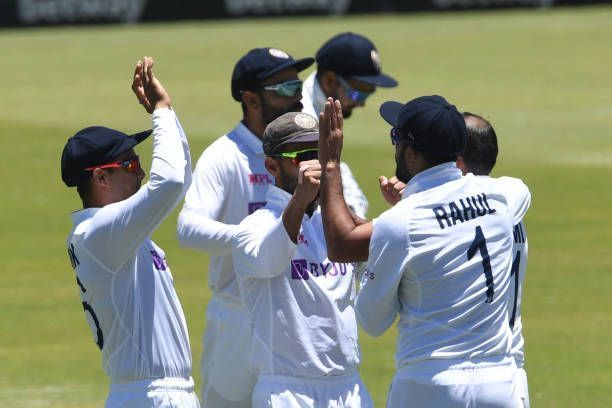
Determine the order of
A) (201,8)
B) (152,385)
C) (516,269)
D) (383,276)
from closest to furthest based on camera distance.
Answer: (383,276), (152,385), (516,269), (201,8)

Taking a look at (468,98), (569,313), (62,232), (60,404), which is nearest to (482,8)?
(468,98)

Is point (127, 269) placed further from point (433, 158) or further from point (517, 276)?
point (517, 276)

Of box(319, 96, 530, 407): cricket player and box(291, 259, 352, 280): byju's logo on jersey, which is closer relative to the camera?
box(319, 96, 530, 407): cricket player

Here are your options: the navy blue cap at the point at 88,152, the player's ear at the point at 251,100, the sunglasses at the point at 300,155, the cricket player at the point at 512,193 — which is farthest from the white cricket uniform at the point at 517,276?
the player's ear at the point at 251,100

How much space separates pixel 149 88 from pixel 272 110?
168 centimetres

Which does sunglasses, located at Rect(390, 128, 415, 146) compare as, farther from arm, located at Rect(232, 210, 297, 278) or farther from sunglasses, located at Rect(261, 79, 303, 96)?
sunglasses, located at Rect(261, 79, 303, 96)

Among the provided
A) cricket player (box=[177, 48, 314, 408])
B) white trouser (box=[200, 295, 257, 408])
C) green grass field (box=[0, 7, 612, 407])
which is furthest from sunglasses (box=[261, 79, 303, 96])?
green grass field (box=[0, 7, 612, 407])

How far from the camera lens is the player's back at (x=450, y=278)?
556 cm

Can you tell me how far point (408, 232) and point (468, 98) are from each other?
22975 mm

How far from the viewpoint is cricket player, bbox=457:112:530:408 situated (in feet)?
20.3

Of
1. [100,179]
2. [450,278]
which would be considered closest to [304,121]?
[100,179]

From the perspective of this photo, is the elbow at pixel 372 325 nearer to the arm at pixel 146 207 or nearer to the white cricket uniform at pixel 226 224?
the arm at pixel 146 207

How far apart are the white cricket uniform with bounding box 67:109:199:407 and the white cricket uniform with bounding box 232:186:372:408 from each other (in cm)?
36

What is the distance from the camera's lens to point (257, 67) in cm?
783
